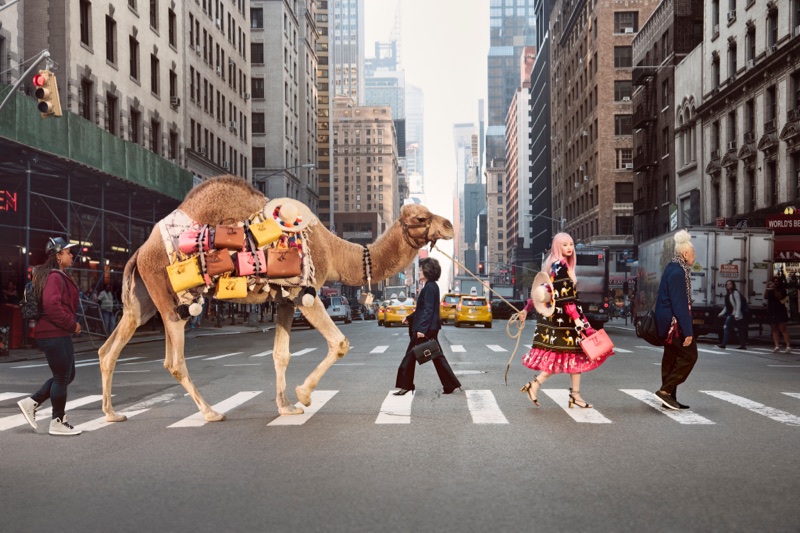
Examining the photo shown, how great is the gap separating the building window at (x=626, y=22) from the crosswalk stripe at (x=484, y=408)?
74921 millimetres

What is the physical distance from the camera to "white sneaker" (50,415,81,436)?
9.36 m

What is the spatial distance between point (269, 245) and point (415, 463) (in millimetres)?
3372

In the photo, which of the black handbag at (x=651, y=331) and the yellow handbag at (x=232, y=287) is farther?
the black handbag at (x=651, y=331)

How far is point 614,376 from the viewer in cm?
1616

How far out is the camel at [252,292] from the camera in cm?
998

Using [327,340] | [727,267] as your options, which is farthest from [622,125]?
[327,340]

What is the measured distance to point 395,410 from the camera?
36.1ft

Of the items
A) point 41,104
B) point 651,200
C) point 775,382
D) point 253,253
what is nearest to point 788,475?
point 253,253

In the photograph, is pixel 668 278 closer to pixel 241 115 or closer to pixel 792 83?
pixel 792 83

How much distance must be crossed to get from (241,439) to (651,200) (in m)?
59.4

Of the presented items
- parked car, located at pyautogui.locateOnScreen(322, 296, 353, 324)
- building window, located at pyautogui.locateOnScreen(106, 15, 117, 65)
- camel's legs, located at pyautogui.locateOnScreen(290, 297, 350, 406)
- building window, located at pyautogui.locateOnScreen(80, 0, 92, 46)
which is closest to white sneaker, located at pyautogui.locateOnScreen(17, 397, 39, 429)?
camel's legs, located at pyautogui.locateOnScreen(290, 297, 350, 406)

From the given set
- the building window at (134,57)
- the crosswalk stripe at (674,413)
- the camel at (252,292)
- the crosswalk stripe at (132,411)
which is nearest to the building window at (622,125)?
the building window at (134,57)

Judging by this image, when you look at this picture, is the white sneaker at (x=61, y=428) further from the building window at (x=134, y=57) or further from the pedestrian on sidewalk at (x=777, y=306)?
the building window at (x=134, y=57)

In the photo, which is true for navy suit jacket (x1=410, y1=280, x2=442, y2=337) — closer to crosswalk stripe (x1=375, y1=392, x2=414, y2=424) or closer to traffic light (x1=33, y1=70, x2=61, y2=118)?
crosswalk stripe (x1=375, y1=392, x2=414, y2=424)
